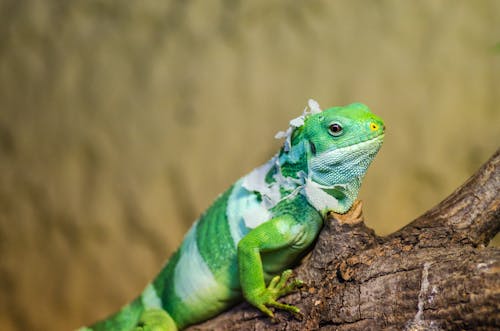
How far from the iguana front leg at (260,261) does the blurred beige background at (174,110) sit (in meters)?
2.37

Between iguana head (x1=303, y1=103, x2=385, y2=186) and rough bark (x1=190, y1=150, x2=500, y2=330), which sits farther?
iguana head (x1=303, y1=103, x2=385, y2=186)

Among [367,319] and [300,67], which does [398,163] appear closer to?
[300,67]

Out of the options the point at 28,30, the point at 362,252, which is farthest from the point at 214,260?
the point at 28,30

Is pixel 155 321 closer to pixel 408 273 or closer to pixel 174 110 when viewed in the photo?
pixel 408 273

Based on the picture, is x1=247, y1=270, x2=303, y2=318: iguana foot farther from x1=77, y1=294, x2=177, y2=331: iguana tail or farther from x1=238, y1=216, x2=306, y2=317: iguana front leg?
x1=77, y1=294, x2=177, y2=331: iguana tail

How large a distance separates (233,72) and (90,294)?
8.46 feet

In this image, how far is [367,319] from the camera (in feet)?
7.47

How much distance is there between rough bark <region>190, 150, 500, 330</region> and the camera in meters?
2.02

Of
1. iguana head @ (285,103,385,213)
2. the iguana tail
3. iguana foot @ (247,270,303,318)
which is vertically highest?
iguana head @ (285,103,385,213)

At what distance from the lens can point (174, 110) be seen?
5.25 m

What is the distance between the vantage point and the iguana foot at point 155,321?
9.44ft

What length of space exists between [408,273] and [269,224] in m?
0.71

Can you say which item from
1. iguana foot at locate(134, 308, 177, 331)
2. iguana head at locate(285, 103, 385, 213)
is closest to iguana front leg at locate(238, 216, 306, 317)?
iguana head at locate(285, 103, 385, 213)

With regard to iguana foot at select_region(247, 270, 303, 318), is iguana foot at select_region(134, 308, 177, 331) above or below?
below
